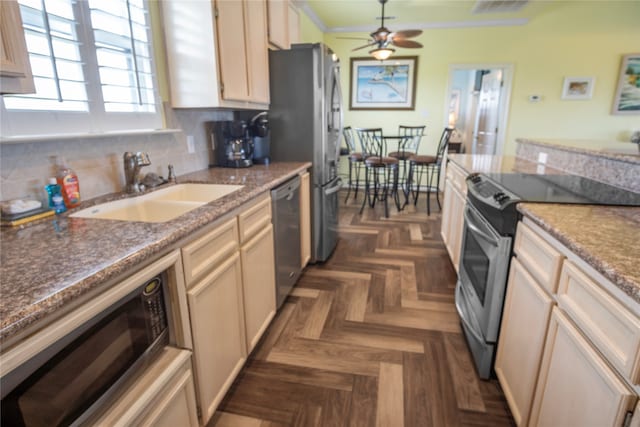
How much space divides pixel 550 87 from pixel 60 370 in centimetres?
625

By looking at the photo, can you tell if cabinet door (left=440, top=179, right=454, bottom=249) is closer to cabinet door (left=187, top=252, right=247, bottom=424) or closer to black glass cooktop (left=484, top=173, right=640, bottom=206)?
black glass cooktop (left=484, top=173, right=640, bottom=206)

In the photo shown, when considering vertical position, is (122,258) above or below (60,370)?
above

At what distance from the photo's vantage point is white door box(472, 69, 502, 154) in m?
5.38

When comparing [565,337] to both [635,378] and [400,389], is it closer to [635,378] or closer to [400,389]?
[635,378]

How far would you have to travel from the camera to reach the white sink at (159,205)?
4.79 feet

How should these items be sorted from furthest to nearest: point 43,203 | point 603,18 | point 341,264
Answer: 1. point 603,18
2. point 341,264
3. point 43,203

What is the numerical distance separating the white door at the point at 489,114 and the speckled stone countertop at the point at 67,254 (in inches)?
206

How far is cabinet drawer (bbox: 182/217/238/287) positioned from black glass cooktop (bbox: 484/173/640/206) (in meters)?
1.25

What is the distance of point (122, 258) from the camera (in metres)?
0.88

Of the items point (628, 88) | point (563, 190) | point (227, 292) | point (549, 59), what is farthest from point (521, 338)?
point (628, 88)

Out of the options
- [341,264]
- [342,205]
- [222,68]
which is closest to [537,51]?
[342,205]

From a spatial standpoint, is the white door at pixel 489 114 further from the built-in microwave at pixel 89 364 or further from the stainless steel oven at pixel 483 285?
the built-in microwave at pixel 89 364

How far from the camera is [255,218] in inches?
68.2

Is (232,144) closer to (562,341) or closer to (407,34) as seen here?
(562,341)
